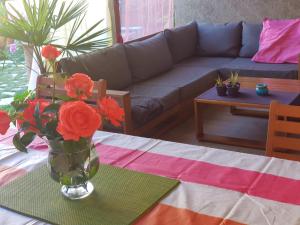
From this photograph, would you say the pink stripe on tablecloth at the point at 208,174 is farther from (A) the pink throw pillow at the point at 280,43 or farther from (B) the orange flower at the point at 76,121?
(A) the pink throw pillow at the point at 280,43

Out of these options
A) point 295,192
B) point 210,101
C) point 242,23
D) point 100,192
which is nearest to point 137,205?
point 100,192

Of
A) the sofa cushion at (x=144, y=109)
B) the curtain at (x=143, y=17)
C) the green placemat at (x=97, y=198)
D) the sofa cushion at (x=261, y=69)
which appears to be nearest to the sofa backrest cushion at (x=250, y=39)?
the sofa cushion at (x=261, y=69)

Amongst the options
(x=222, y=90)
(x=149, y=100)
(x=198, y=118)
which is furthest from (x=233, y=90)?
(x=149, y=100)

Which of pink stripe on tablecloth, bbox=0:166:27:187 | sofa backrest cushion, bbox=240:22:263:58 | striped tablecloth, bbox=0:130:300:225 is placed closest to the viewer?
striped tablecloth, bbox=0:130:300:225

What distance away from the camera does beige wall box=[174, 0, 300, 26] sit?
4.86m

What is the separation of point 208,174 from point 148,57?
2829 mm

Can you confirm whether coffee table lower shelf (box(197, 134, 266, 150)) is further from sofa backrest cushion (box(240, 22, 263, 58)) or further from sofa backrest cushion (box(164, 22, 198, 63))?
sofa backrest cushion (box(240, 22, 263, 58))

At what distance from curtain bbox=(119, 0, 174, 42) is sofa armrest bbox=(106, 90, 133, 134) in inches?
72.1

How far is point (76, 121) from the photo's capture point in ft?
3.44

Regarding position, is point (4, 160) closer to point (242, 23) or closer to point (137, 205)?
point (137, 205)

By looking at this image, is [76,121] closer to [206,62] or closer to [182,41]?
[206,62]

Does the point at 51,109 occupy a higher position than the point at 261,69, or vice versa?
the point at 51,109

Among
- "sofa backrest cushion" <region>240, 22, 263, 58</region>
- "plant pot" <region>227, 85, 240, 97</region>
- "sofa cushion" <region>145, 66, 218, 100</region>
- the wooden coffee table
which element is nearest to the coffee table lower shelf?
the wooden coffee table

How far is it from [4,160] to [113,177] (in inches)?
19.7
